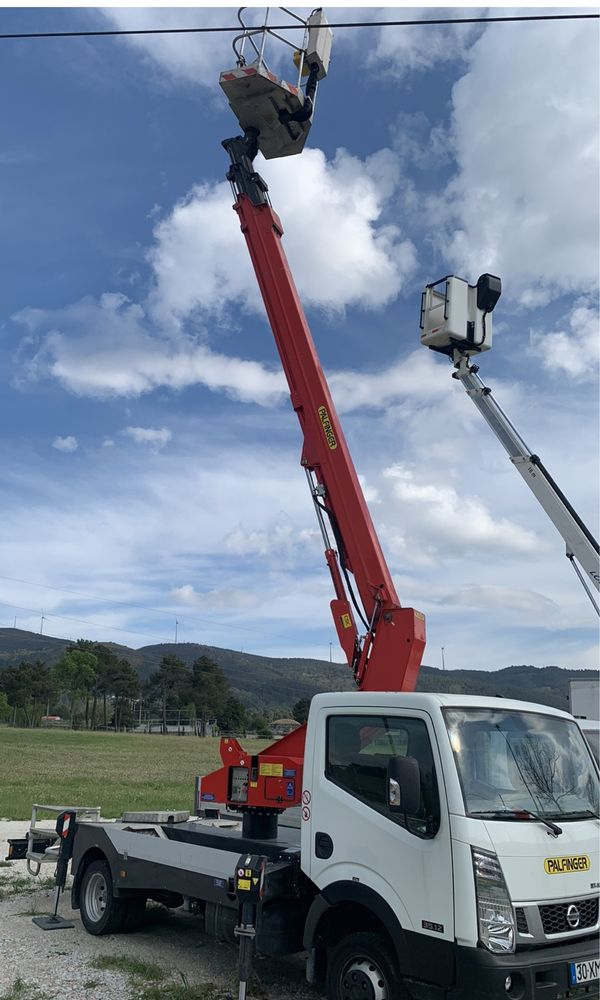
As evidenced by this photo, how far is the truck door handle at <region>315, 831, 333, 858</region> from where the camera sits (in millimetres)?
5855

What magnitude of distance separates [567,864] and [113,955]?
4.64m

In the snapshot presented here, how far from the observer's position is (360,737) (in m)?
5.93

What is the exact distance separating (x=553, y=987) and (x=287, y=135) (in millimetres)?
9820

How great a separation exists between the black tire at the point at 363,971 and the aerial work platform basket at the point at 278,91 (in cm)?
930

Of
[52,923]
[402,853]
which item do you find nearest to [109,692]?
[52,923]

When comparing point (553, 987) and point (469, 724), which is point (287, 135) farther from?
point (553, 987)

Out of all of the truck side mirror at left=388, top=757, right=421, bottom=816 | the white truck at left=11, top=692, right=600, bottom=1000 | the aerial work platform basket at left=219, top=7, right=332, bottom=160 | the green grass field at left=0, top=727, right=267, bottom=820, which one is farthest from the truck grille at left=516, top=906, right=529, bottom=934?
the green grass field at left=0, top=727, right=267, bottom=820

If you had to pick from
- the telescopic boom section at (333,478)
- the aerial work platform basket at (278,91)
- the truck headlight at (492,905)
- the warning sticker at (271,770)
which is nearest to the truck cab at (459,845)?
the truck headlight at (492,905)

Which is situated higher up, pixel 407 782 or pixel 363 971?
pixel 407 782

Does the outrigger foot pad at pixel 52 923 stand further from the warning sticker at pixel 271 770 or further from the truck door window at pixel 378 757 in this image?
the truck door window at pixel 378 757

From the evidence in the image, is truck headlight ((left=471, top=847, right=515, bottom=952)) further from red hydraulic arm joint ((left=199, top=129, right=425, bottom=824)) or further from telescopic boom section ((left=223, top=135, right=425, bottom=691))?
telescopic boom section ((left=223, top=135, right=425, bottom=691))

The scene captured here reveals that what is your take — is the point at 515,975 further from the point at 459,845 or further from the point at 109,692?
the point at 109,692

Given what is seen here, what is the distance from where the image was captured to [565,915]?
4.99 metres

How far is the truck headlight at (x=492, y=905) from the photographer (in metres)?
4.75
